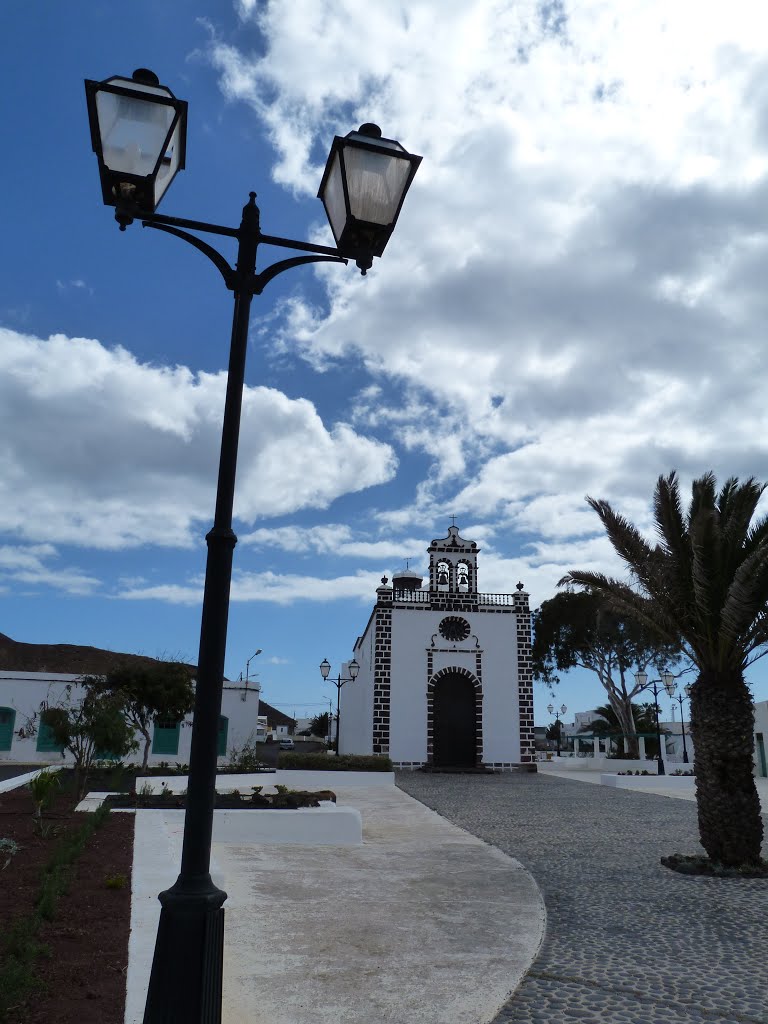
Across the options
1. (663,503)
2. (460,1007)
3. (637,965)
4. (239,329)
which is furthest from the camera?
(663,503)

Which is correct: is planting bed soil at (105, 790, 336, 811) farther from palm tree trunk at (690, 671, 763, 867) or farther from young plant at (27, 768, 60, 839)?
palm tree trunk at (690, 671, 763, 867)

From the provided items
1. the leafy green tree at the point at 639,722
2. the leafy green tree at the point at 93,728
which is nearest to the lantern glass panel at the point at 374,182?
the leafy green tree at the point at 93,728

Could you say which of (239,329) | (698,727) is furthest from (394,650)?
(239,329)

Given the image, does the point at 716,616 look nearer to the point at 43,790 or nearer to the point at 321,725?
the point at 43,790

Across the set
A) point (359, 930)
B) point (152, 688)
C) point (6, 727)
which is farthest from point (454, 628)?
point (359, 930)

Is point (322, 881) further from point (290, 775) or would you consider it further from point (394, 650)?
point (394, 650)

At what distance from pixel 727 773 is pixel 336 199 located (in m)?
7.54

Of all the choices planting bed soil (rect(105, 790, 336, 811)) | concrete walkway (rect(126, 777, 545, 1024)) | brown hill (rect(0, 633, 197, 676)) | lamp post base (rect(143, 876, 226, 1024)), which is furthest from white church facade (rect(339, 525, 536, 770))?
brown hill (rect(0, 633, 197, 676))

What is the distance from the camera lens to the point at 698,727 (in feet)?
28.7

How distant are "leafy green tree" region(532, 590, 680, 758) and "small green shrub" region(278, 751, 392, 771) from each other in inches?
564

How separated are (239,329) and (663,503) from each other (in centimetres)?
716

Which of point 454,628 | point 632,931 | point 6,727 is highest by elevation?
point 454,628

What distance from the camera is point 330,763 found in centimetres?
1972

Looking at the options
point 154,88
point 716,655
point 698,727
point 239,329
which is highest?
point 154,88
